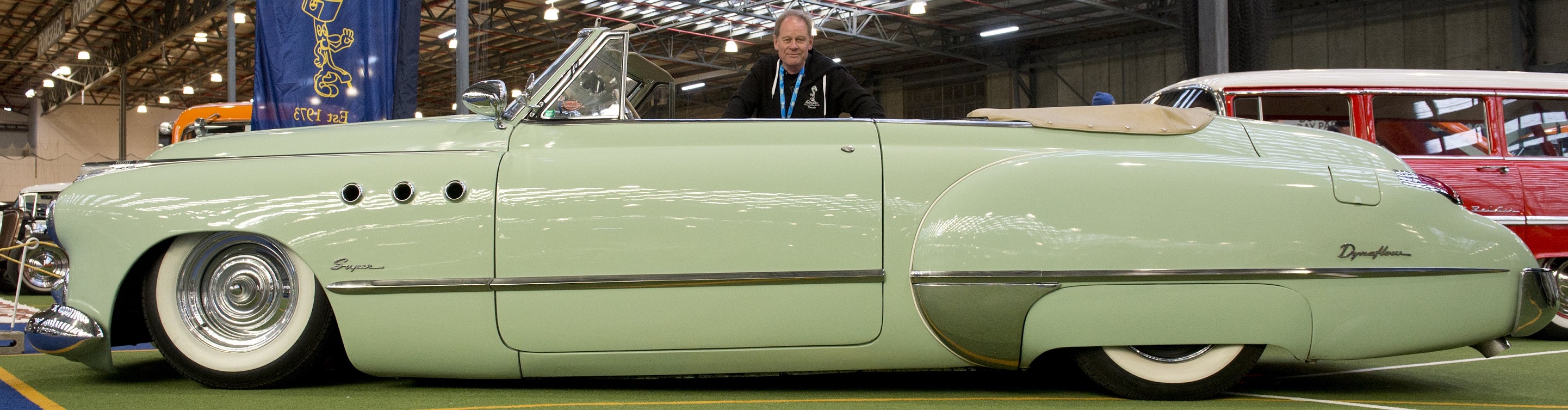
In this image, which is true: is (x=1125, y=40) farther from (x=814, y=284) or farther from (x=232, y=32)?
(x=814, y=284)

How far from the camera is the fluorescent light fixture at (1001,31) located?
1969cm

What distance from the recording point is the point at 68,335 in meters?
2.94

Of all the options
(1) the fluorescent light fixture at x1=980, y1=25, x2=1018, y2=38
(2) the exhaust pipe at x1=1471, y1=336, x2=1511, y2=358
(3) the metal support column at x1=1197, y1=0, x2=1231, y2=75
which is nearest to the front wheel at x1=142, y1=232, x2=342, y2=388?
(2) the exhaust pipe at x1=1471, y1=336, x2=1511, y2=358

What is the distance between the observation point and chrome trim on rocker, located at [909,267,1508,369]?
276 cm

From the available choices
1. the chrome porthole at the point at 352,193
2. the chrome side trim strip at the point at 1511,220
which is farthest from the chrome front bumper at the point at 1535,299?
the chrome porthole at the point at 352,193

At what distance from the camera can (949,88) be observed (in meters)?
23.1

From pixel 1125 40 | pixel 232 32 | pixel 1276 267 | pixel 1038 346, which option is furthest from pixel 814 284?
pixel 1125 40

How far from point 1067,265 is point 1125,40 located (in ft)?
62.2

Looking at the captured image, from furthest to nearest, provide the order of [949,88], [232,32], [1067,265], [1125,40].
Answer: [949,88]
[1125,40]
[232,32]
[1067,265]

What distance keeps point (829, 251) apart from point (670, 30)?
34.0 ft

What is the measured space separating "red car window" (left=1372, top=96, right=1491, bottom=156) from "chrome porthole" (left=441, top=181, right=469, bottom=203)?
4.74 m

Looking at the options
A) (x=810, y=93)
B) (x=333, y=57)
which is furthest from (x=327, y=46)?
(x=810, y=93)

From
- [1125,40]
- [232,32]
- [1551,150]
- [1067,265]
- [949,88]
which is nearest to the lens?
[1067,265]

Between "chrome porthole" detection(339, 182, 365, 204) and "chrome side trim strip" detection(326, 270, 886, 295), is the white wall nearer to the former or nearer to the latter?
"chrome porthole" detection(339, 182, 365, 204)
